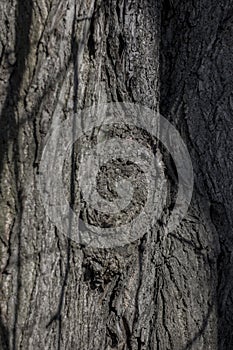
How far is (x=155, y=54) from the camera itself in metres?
2.30

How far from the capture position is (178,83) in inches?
104

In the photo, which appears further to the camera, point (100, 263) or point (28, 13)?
point (100, 263)

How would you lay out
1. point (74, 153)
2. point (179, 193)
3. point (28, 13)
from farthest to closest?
point (179, 193) → point (74, 153) → point (28, 13)

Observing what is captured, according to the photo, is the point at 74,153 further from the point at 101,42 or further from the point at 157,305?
the point at 157,305

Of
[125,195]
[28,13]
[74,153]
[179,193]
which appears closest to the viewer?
[28,13]

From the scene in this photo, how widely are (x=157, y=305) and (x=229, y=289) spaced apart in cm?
33

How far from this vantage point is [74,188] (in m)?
2.04

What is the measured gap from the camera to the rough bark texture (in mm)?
1920

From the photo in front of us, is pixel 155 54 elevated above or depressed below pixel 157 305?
above

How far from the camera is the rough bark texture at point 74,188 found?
192cm

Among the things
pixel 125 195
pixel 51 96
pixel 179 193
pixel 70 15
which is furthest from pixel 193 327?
pixel 70 15

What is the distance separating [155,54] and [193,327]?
111cm

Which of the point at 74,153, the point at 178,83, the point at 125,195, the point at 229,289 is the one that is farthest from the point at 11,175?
the point at 229,289

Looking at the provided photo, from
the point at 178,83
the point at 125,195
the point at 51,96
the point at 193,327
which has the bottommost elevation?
the point at 193,327
